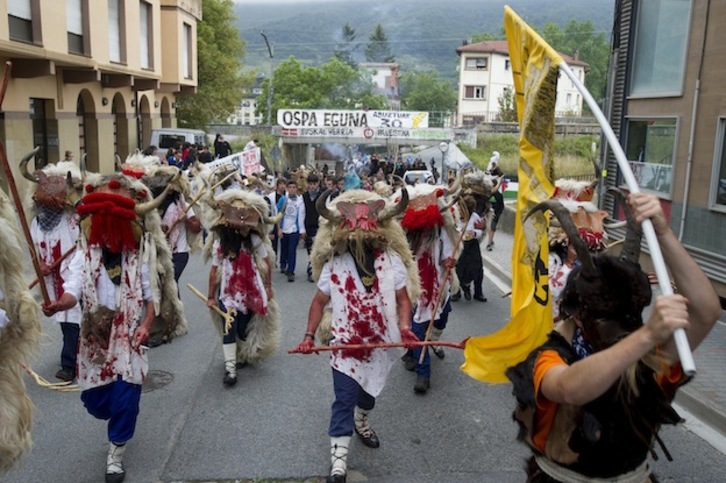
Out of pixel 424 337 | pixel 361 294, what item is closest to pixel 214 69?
pixel 424 337

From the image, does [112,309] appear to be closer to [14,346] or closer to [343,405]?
[14,346]

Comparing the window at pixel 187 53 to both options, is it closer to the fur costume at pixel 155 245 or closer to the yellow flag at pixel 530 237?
the fur costume at pixel 155 245

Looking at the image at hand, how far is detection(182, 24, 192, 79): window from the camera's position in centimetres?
3397

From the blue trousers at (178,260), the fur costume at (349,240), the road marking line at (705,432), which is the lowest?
the road marking line at (705,432)

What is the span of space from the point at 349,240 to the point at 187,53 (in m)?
31.7

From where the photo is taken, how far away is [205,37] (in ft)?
132

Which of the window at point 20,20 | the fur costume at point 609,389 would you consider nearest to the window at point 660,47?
the fur costume at point 609,389

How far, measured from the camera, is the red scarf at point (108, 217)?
5109 millimetres

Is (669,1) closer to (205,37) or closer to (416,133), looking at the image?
(416,133)

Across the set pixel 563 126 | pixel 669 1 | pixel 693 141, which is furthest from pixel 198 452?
pixel 563 126

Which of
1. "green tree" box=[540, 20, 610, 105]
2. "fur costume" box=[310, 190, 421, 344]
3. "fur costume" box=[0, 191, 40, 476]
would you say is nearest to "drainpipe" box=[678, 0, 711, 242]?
"fur costume" box=[310, 190, 421, 344]

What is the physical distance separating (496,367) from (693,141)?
391 inches

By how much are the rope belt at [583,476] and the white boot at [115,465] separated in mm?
3284

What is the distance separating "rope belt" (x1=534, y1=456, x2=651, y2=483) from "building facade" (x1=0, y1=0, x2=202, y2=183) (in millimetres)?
12322
